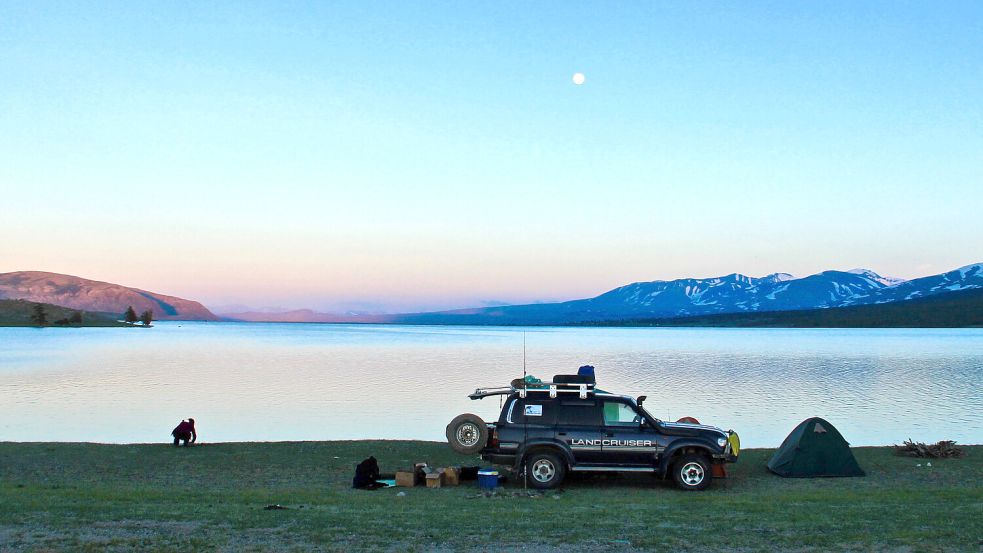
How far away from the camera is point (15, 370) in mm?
58500

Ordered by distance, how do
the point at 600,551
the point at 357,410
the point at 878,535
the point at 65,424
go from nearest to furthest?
the point at 600,551 → the point at 878,535 → the point at 65,424 → the point at 357,410

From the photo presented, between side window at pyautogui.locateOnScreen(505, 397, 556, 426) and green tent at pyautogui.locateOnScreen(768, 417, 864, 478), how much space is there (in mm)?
6255

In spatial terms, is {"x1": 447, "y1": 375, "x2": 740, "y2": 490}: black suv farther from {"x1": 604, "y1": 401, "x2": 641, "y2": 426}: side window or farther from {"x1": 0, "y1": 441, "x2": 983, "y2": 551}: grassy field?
{"x1": 0, "y1": 441, "x2": 983, "y2": 551}: grassy field

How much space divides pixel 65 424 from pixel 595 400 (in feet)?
80.0

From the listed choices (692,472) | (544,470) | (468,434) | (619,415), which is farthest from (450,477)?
(692,472)

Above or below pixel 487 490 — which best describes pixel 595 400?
above

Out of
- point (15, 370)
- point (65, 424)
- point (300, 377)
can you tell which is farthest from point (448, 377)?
point (15, 370)

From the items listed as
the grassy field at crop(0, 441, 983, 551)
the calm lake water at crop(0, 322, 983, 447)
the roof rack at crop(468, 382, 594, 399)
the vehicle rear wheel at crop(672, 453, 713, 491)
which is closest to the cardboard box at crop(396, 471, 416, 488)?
the grassy field at crop(0, 441, 983, 551)

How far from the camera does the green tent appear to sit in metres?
17.7

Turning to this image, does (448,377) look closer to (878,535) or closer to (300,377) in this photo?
(300,377)

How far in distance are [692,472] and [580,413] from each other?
2.64m

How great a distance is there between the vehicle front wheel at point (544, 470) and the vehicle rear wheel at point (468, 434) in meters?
1.07

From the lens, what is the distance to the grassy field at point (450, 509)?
32.4 ft

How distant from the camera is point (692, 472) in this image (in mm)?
15844
